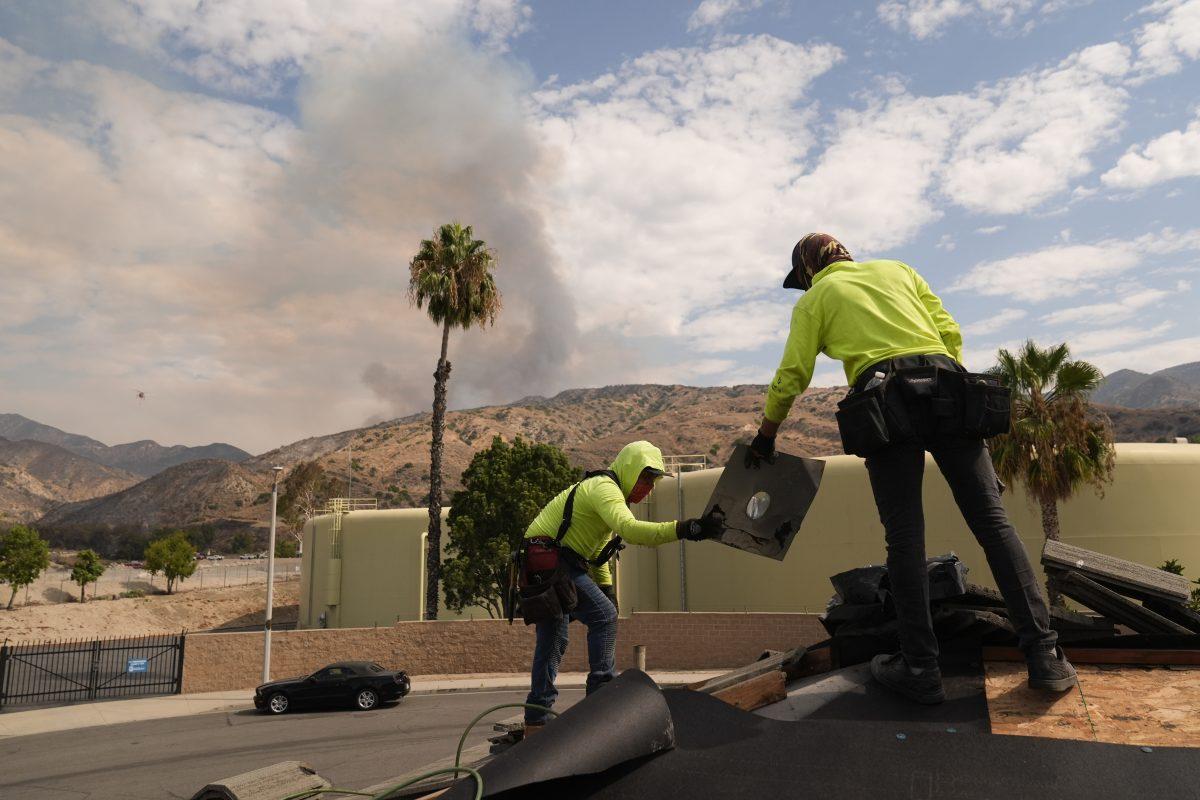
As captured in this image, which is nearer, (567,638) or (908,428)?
(908,428)

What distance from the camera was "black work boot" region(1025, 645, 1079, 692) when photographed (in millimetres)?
2193

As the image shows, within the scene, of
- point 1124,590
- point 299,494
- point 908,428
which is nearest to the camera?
point 908,428

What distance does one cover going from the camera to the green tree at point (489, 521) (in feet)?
100

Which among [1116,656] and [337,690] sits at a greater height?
[1116,656]

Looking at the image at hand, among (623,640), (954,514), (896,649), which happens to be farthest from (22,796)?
(954,514)

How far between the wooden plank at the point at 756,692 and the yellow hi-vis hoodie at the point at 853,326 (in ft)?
2.96

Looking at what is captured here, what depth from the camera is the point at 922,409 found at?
254cm

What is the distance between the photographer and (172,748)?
47.4 ft

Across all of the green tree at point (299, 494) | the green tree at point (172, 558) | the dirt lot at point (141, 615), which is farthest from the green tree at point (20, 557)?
the green tree at point (299, 494)

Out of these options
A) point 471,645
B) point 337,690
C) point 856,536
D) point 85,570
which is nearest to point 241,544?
point 85,570

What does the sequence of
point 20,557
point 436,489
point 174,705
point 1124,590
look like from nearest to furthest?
point 1124,590
point 174,705
point 436,489
point 20,557

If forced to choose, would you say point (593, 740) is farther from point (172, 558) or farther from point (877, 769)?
point (172, 558)

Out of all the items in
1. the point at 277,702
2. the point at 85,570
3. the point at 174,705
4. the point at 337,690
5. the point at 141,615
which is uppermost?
the point at 85,570

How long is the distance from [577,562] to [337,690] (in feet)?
59.6
